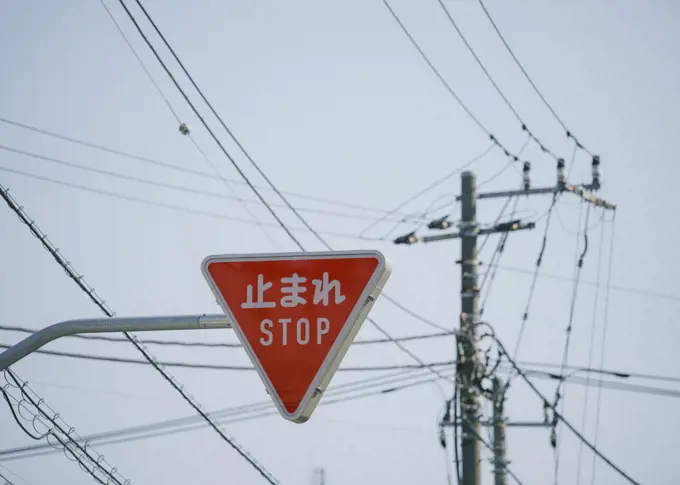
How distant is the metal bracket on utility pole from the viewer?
21.9 ft

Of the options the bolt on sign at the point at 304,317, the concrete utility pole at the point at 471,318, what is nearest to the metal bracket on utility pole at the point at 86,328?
the bolt on sign at the point at 304,317

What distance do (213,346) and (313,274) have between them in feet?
31.9

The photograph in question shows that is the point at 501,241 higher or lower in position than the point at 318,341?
higher

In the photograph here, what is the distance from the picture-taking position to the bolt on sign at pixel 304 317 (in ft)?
21.0

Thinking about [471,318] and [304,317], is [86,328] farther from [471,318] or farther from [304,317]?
[471,318]

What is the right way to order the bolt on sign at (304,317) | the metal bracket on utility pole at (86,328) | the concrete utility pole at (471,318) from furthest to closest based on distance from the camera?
the concrete utility pole at (471,318)
the metal bracket on utility pole at (86,328)
the bolt on sign at (304,317)

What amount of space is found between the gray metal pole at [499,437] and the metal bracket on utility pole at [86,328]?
47.4ft

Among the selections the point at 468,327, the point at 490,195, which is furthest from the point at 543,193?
the point at 468,327

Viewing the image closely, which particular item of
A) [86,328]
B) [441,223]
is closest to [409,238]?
[441,223]

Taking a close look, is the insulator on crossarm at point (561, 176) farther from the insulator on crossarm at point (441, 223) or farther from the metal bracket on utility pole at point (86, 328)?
the metal bracket on utility pole at point (86, 328)

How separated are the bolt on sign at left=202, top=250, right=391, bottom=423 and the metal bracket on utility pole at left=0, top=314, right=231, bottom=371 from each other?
246mm

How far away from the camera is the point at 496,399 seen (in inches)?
814

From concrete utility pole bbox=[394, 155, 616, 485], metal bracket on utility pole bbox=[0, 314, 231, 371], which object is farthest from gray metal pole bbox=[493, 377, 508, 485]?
metal bracket on utility pole bbox=[0, 314, 231, 371]

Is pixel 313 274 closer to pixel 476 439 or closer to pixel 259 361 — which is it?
pixel 259 361
